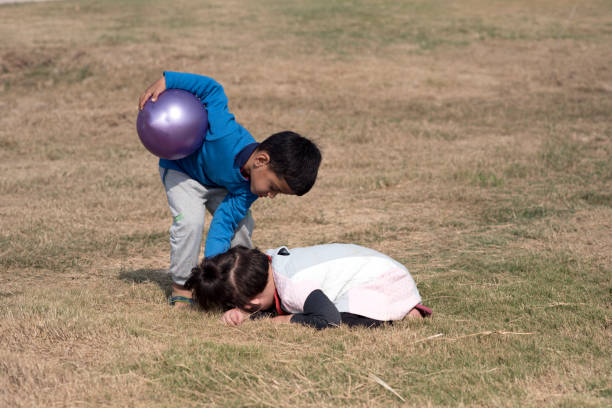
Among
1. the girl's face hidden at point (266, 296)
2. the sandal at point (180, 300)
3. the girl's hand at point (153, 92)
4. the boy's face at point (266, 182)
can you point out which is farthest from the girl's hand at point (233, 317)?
the girl's hand at point (153, 92)

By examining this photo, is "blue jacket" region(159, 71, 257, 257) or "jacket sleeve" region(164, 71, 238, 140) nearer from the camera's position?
"blue jacket" region(159, 71, 257, 257)

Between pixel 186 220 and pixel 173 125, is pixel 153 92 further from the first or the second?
pixel 186 220

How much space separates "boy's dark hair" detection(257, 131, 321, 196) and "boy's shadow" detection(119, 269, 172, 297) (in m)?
1.63

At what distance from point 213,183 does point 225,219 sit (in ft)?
1.04

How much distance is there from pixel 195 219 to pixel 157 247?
190 centimetres

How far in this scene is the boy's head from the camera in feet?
14.4

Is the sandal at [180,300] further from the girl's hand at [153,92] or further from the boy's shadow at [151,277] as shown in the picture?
the girl's hand at [153,92]

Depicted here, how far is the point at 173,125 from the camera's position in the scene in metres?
4.72

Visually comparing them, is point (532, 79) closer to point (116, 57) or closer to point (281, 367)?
point (116, 57)

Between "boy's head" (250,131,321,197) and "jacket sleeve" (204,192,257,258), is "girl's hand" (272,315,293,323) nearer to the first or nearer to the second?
"jacket sleeve" (204,192,257,258)

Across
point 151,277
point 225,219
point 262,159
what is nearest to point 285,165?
point 262,159

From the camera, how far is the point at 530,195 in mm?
8102

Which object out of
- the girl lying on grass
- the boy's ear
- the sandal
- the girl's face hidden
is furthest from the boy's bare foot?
the boy's ear

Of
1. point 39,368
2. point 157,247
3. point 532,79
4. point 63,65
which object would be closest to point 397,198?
point 157,247
